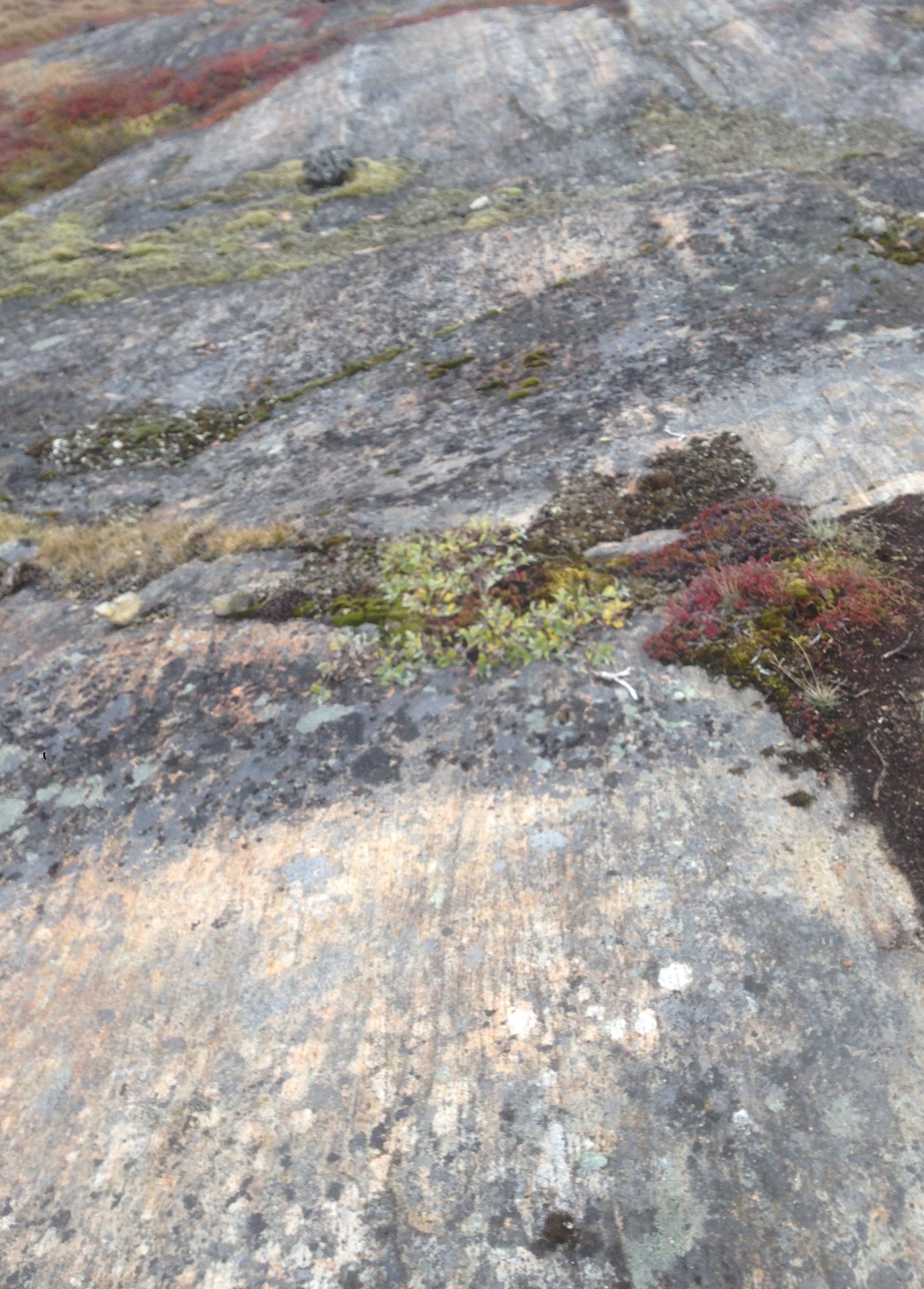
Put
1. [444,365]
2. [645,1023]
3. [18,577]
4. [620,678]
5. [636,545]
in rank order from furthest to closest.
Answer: [444,365] < [18,577] < [636,545] < [620,678] < [645,1023]

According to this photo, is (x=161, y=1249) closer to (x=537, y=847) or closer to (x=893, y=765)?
(x=537, y=847)

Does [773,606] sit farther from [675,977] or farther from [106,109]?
[106,109]

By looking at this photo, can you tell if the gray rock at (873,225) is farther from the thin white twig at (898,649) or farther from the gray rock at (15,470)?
the gray rock at (15,470)

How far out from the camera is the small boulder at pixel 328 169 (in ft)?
64.7

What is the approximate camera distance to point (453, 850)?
6098 millimetres

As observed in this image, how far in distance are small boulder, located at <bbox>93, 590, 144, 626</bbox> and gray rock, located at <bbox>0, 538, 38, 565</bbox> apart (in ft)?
7.25

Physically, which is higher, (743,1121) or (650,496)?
(650,496)

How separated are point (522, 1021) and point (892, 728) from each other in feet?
10.5

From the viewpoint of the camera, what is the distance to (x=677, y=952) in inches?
209

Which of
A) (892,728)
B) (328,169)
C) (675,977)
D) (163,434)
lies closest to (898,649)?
(892,728)

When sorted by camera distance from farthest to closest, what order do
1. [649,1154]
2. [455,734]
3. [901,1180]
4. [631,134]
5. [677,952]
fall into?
[631,134] → [455,734] → [677,952] → [649,1154] → [901,1180]

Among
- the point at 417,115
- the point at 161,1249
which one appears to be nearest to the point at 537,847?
the point at 161,1249

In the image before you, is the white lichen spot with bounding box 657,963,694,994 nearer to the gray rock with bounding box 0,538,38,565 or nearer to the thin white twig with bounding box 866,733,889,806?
the thin white twig with bounding box 866,733,889,806

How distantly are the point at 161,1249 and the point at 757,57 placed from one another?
85.5 feet
